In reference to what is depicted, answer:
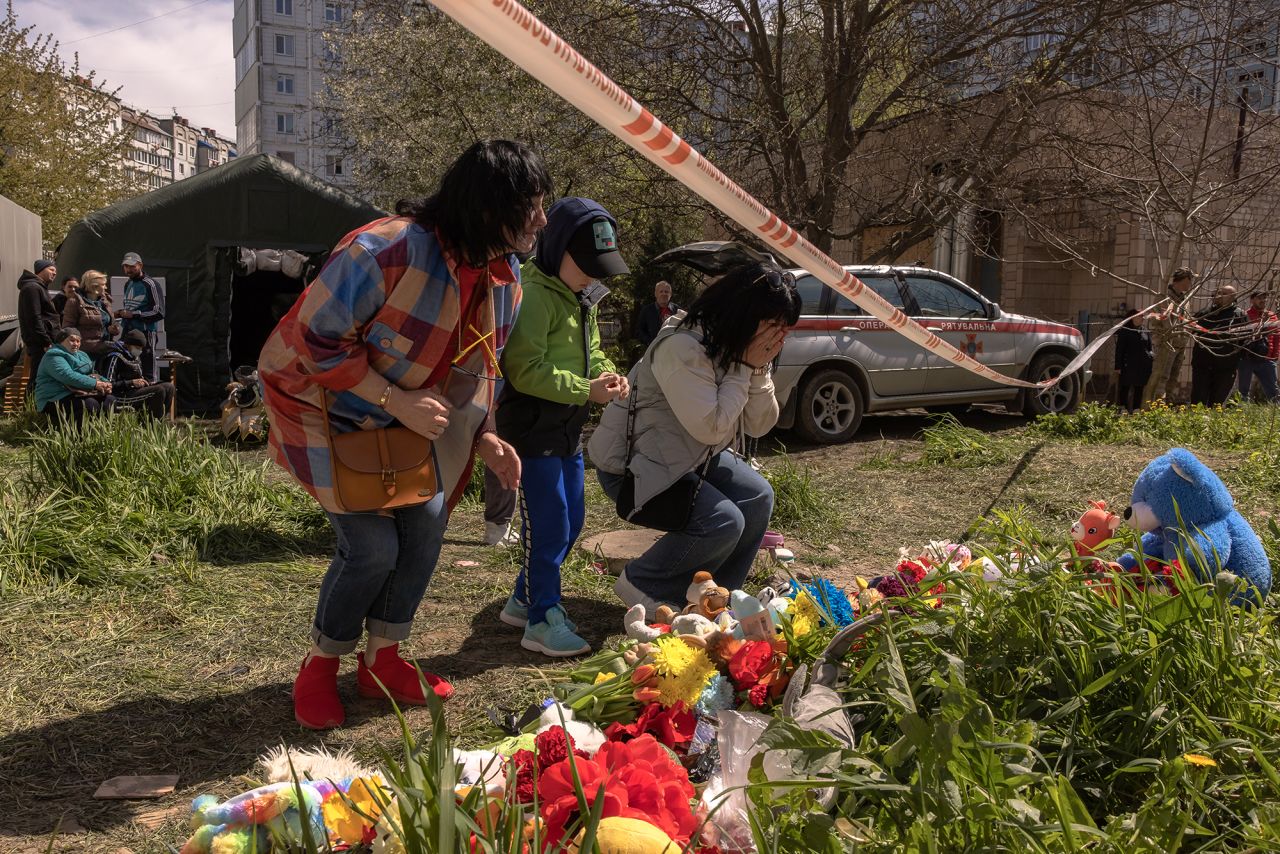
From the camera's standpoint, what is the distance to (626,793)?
72.5 inches

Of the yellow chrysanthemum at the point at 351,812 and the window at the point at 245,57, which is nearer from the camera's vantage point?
the yellow chrysanthemum at the point at 351,812

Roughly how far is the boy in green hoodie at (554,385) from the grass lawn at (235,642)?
322mm

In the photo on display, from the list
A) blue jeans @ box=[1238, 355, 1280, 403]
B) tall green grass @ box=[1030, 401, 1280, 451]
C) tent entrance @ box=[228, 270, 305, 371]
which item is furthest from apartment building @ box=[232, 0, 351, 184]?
tall green grass @ box=[1030, 401, 1280, 451]

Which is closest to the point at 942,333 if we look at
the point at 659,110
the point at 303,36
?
the point at 659,110

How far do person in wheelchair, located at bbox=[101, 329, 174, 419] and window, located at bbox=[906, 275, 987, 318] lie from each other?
7.56 metres

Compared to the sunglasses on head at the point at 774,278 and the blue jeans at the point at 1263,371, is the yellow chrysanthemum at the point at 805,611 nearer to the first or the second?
the sunglasses on head at the point at 774,278

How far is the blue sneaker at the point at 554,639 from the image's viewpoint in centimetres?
363

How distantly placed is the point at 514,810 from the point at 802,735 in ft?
1.73

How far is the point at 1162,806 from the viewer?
66.2 inches

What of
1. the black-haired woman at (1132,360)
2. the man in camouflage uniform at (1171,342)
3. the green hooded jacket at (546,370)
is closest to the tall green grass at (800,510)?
the green hooded jacket at (546,370)

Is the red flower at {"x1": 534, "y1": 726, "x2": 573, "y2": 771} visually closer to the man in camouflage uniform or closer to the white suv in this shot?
the white suv

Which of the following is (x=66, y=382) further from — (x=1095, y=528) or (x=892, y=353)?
(x=1095, y=528)

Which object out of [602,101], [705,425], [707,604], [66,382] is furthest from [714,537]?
[66,382]

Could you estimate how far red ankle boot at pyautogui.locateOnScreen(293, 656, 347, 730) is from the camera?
2.95 m
